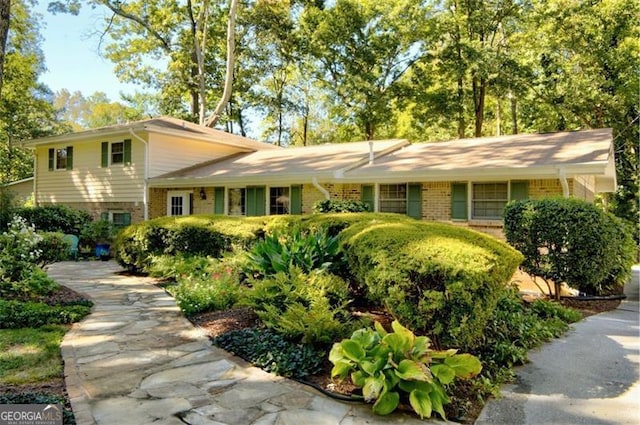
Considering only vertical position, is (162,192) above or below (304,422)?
above

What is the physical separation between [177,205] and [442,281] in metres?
13.1

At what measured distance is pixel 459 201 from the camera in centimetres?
1046

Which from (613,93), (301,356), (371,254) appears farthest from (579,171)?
(613,93)

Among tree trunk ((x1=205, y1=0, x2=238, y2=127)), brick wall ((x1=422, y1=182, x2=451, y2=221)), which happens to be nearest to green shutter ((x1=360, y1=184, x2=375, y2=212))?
brick wall ((x1=422, y1=182, x2=451, y2=221))

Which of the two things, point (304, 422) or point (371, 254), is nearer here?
point (304, 422)

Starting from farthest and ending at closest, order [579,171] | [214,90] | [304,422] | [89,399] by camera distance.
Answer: [214,90] → [579,171] → [89,399] → [304,422]

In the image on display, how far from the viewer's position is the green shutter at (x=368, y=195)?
38.3ft

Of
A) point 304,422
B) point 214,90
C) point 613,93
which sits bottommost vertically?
point 304,422

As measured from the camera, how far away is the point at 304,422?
115 inches

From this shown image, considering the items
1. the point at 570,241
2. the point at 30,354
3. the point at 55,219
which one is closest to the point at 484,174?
the point at 570,241

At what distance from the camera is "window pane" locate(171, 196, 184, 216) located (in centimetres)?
1515

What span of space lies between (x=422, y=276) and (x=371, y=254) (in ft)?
2.25

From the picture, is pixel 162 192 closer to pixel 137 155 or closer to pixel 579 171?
pixel 137 155

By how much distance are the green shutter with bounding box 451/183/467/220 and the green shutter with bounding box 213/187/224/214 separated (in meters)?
7.40
